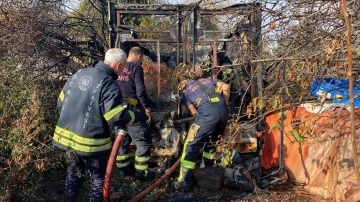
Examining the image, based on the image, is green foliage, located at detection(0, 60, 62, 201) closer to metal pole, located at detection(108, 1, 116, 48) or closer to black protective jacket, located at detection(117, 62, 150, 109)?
black protective jacket, located at detection(117, 62, 150, 109)

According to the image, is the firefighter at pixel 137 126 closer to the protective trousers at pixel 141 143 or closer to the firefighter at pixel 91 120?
the protective trousers at pixel 141 143

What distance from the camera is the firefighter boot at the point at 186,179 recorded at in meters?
5.59

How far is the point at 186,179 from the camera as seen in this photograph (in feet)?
18.4

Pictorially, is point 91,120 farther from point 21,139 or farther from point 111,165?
point 21,139

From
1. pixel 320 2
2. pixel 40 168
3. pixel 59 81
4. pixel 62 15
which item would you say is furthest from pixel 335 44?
pixel 62 15

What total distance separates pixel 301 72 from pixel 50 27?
15.6 ft

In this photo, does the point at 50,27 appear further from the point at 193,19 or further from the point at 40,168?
the point at 40,168

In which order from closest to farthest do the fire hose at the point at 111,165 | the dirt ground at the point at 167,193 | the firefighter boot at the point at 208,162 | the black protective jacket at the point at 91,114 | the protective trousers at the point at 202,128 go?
the black protective jacket at the point at 91,114, the fire hose at the point at 111,165, the dirt ground at the point at 167,193, the protective trousers at the point at 202,128, the firefighter boot at the point at 208,162

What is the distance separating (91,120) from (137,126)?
5.14 ft

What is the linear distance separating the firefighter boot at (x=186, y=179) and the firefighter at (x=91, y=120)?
138cm

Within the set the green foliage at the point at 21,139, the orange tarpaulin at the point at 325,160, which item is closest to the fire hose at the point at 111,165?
the green foliage at the point at 21,139

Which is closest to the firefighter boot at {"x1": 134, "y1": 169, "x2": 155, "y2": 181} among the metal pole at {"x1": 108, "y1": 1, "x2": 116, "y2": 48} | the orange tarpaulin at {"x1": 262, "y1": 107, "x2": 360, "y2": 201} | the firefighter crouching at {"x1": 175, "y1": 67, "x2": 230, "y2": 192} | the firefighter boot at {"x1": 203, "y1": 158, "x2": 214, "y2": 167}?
the firefighter crouching at {"x1": 175, "y1": 67, "x2": 230, "y2": 192}

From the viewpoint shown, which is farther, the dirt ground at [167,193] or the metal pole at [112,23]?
the metal pole at [112,23]

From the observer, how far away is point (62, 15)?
7379 millimetres
